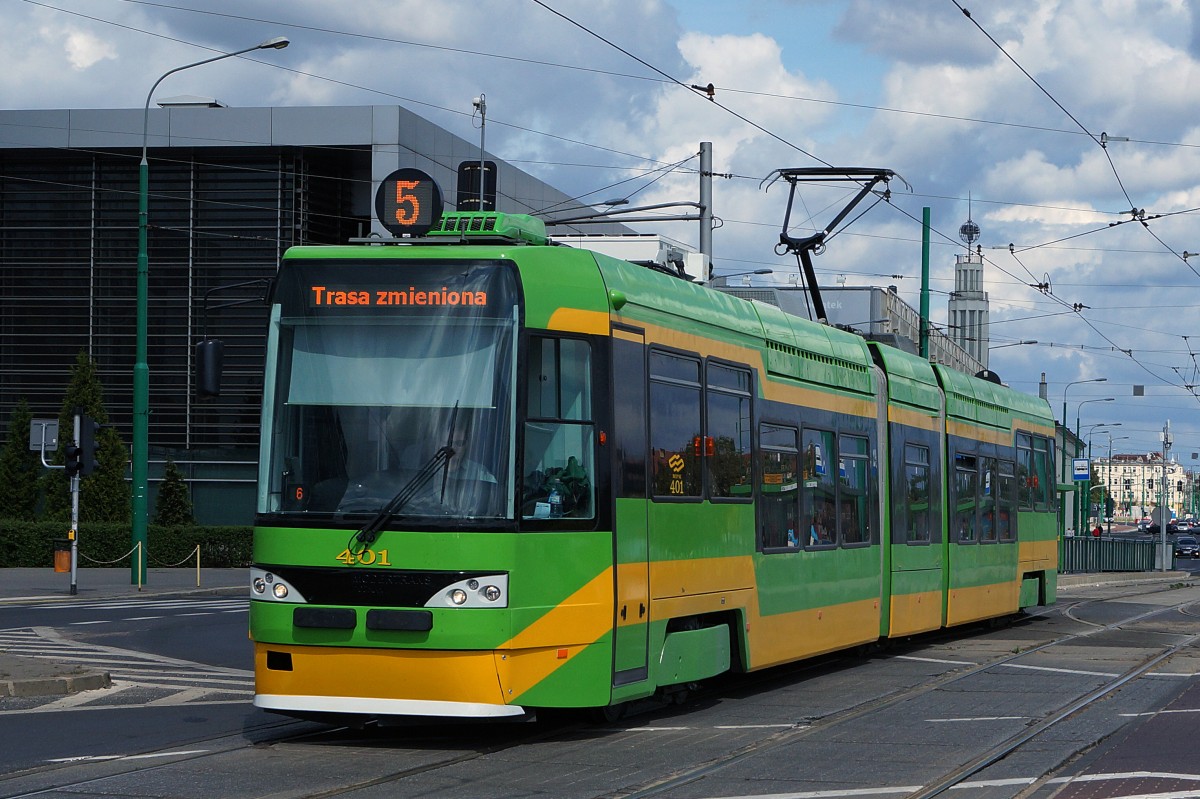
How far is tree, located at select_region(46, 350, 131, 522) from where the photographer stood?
4219 cm

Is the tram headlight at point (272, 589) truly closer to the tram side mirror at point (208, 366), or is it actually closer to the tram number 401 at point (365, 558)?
the tram number 401 at point (365, 558)

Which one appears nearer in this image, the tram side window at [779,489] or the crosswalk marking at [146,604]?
the tram side window at [779,489]

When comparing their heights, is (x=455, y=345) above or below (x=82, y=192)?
below

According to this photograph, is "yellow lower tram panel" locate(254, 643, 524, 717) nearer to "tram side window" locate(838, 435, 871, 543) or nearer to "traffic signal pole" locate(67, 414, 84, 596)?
"tram side window" locate(838, 435, 871, 543)

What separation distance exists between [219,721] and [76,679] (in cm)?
290

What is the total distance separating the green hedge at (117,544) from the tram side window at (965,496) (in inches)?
952

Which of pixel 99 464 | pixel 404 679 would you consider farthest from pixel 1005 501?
pixel 99 464

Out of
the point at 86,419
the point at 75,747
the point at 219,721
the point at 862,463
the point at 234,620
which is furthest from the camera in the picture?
the point at 86,419

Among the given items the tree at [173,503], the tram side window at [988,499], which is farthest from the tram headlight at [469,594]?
the tree at [173,503]

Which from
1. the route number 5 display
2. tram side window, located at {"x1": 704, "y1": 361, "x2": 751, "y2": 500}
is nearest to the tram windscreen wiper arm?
the route number 5 display

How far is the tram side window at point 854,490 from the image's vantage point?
16.2 meters

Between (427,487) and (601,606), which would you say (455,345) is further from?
(601,606)

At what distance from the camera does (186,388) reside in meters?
47.5

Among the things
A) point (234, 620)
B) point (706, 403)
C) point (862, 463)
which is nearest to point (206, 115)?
point (234, 620)
